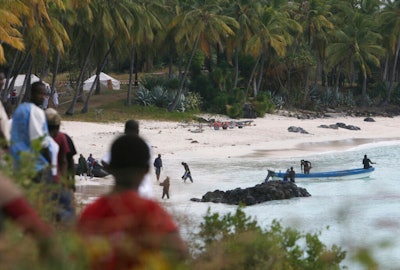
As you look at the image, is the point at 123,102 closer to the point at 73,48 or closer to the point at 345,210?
the point at 73,48

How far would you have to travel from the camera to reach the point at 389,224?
3.15 m

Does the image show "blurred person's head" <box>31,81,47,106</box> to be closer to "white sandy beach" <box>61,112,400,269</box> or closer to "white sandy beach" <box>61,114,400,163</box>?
"white sandy beach" <box>61,112,400,269</box>

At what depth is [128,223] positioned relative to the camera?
2.90 m

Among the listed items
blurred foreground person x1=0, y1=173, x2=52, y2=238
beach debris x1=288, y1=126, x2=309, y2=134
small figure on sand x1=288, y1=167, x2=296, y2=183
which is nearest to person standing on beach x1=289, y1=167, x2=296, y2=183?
small figure on sand x1=288, y1=167, x2=296, y2=183

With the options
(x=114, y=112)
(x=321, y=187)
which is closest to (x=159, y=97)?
(x=114, y=112)

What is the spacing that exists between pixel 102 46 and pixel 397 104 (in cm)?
2512

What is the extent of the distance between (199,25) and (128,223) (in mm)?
45479

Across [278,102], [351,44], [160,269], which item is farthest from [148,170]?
[351,44]

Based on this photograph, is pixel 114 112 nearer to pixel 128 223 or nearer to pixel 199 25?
pixel 199 25

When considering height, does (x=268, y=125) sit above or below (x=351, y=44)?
below

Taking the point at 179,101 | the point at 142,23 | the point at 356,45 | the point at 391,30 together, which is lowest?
the point at 179,101

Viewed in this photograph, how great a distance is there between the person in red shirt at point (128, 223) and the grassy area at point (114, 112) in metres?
38.3

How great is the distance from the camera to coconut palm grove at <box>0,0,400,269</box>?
4206 centimetres

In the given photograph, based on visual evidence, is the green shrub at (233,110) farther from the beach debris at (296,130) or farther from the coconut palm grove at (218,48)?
the beach debris at (296,130)
